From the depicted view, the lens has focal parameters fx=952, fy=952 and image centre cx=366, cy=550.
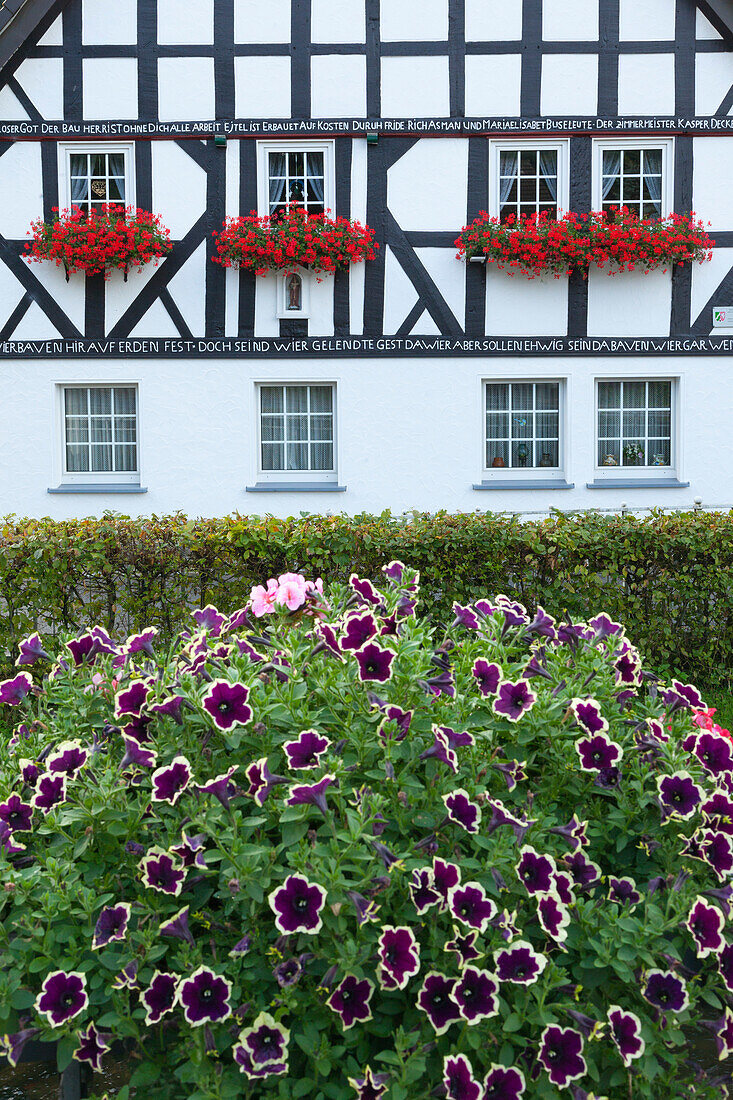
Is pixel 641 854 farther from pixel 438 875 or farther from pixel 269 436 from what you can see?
pixel 269 436

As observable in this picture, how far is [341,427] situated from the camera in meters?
10.8

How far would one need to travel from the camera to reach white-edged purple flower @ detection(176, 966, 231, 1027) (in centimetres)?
152

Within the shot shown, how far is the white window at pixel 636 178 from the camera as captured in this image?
1084cm

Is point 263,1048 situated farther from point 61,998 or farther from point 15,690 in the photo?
point 15,690

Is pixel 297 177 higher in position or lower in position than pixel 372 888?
higher

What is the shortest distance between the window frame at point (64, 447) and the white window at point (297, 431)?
1.42m

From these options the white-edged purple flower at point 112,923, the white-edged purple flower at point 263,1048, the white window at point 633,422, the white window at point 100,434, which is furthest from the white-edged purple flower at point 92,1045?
the white window at point 633,422

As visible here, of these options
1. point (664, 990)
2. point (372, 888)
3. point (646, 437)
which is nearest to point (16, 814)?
point (372, 888)

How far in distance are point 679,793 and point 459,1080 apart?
24.6 inches

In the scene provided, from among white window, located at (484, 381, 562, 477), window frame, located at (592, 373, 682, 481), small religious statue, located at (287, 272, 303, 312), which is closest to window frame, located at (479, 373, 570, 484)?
white window, located at (484, 381, 562, 477)

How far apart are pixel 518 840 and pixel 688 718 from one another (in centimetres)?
65

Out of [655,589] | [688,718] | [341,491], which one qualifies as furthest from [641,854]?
[341,491]

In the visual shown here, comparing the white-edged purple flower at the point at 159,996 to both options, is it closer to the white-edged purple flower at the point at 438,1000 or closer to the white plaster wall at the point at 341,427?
the white-edged purple flower at the point at 438,1000

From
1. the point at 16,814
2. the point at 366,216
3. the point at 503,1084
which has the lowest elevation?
the point at 503,1084
